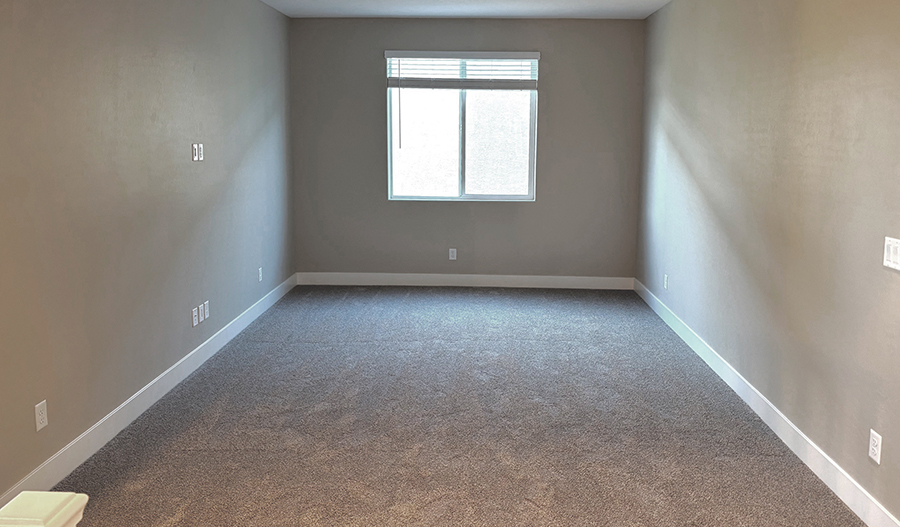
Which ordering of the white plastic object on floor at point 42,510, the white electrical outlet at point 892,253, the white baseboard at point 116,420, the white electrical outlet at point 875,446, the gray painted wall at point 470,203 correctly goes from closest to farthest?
1. the white plastic object on floor at point 42,510
2. the white electrical outlet at point 892,253
3. the white electrical outlet at point 875,446
4. the white baseboard at point 116,420
5. the gray painted wall at point 470,203

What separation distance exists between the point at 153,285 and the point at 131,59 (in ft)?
3.85

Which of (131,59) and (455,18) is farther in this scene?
(455,18)

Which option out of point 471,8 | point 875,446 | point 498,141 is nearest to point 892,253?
point 875,446

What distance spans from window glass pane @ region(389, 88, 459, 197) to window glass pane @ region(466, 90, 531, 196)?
0.16m

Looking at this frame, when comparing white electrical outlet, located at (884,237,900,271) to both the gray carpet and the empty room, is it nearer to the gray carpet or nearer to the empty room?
the empty room

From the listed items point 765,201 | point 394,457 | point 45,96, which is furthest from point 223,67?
point 765,201

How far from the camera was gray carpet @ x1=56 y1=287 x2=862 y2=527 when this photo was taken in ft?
8.80

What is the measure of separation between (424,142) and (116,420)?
4195mm

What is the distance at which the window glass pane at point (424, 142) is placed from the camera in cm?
678

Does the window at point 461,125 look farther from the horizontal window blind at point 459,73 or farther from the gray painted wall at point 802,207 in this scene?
the gray painted wall at point 802,207

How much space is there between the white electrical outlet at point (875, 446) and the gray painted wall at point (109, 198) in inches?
123

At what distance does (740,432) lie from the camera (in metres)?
3.45

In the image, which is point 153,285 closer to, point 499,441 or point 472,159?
point 499,441

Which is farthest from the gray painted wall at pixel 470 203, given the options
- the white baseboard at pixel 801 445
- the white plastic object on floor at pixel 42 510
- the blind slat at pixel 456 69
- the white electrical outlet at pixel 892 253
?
the white plastic object on floor at pixel 42 510
